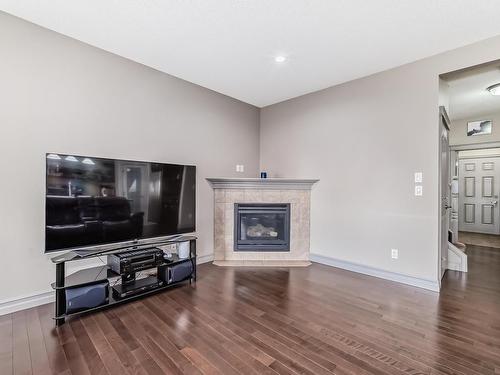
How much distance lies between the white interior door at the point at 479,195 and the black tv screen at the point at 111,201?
684 centimetres

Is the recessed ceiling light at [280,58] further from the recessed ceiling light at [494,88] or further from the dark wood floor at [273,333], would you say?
the recessed ceiling light at [494,88]

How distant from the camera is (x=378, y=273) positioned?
331 cm

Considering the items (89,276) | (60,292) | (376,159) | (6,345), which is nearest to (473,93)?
(376,159)

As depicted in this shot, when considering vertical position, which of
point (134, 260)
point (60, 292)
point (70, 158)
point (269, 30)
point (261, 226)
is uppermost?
point (269, 30)

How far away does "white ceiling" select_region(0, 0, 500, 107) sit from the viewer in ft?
6.97

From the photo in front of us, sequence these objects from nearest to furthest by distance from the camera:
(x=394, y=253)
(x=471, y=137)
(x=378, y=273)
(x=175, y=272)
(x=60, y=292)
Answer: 1. (x=60, y=292)
2. (x=175, y=272)
3. (x=394, y=253)
4. (x=378, y=273)
5. (x=471, y=137)

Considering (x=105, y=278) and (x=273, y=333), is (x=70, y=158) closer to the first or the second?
(x=105, y=278)

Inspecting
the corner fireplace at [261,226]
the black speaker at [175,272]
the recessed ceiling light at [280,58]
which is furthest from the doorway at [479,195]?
A: the black speaker at [175,272]

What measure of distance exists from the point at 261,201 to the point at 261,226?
1.41 feet

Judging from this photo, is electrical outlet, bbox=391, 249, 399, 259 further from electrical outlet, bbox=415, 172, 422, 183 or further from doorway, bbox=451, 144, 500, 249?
doorway, bbox=451, 144, 500, 249

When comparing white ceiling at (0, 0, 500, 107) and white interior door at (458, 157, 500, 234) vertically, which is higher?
white ceiling at (0, 0, 500, 107)

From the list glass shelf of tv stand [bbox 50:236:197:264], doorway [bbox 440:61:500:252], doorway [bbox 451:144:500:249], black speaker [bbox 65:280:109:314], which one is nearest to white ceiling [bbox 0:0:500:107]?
doorway [bbox 440:61:500:252]

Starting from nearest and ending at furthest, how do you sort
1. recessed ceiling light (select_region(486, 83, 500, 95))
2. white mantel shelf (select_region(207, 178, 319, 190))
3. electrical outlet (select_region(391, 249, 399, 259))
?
electrical outlet (select_region(391, 249, 399, 259)) → recessed ceiling light (select_region(486, 83, 500, 95)) → white mantel shelf (select_region(207, 178, 319, 190))

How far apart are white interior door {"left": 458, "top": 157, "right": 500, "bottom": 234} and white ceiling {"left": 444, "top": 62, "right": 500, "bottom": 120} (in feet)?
6.24
